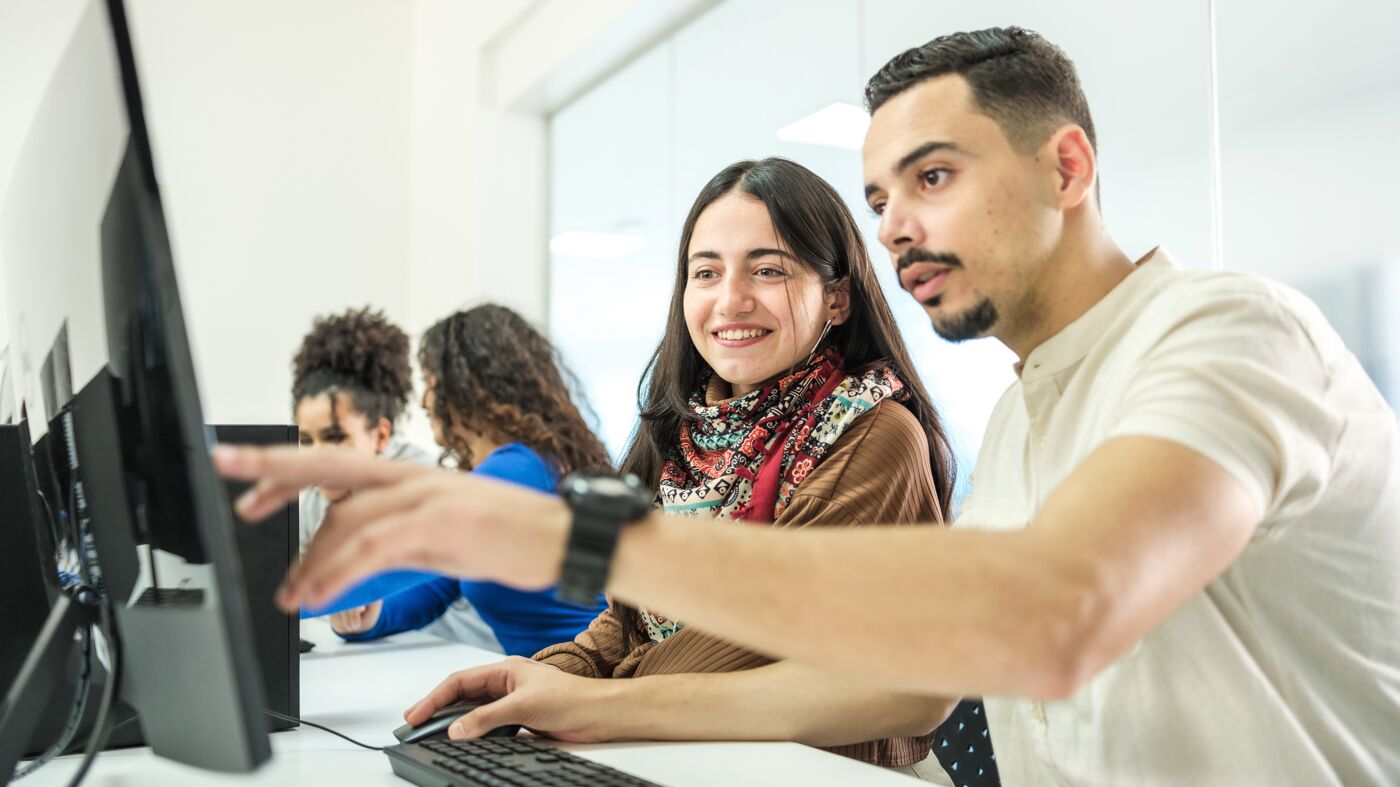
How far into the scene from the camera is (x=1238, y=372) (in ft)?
2.37

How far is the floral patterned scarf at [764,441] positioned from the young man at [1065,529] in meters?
0.25

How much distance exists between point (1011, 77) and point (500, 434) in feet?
5.24

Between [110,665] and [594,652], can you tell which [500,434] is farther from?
[110,665]

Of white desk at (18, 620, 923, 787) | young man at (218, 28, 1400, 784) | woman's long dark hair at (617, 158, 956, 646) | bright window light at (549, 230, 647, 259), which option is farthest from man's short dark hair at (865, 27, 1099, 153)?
bright window light at (549, 230, 647, 259)

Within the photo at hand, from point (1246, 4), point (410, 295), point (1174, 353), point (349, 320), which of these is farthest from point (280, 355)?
point (1174, 353)

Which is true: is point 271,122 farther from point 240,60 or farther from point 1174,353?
point 1174,353

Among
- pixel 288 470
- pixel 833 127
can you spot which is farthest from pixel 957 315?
pixel 833 127

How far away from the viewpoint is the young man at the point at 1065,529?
0.58 meters

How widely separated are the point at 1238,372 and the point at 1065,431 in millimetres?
285

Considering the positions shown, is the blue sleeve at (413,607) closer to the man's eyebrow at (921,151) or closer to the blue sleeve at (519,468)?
the blue sleeve at (519,468)

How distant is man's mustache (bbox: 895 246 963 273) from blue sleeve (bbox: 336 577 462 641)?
1291mm

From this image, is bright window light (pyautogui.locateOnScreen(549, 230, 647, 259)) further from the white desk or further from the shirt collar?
the shirt collar

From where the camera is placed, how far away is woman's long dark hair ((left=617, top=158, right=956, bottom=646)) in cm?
148

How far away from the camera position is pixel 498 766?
88cm
